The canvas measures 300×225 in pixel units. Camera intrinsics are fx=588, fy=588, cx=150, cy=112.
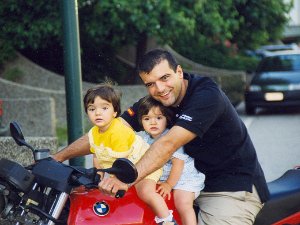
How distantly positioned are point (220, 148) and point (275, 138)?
27.0ft

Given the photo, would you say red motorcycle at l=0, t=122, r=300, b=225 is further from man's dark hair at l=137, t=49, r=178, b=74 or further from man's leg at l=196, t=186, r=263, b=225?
man's dark hair at l=137, t=49, r=178, b=74

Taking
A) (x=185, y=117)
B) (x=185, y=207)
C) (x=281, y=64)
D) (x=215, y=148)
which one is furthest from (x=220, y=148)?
(x=281, y=64)

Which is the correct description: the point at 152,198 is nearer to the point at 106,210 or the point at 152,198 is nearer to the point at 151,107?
the point at 106,210

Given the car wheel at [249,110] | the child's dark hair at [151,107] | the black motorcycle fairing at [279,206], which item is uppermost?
the car wheel at [249,110]

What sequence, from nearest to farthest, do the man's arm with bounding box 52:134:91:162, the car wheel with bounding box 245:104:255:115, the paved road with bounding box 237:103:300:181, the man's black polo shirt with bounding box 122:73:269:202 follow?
1. the man's black polo shirt with bounding box 122:73:269:202
2. the man's arm with bounding box 52:134:91:162
3. the paved road with bounding box 237:103:300:181
4. the car wheel with bounding box 245:104:255:115

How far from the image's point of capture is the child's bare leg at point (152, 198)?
2795mm

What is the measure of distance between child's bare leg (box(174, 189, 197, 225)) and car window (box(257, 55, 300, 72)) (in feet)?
42.9

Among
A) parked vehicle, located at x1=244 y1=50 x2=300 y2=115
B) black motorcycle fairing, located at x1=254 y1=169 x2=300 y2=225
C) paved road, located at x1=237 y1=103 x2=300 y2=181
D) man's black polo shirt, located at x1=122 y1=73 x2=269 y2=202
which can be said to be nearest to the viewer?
man's black polo shirt, located at x1=122 y1=73 x2=269 y2=202

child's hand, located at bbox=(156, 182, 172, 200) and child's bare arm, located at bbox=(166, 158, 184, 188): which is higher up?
child's bare arm, located at bbox=(166, 158, 184, 188)

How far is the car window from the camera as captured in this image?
1561cm

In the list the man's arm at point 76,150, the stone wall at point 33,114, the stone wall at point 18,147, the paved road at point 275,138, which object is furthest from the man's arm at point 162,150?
the stone wall at point 33,114

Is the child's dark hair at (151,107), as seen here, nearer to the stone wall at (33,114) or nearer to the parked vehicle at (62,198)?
the parked vehicle at (62,198)

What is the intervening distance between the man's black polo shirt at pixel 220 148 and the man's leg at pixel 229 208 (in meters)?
0.03

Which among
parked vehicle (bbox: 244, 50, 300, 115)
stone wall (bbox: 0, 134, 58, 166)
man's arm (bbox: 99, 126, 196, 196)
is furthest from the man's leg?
parked vehicle (bbox: 244, 50, 300, 115)
